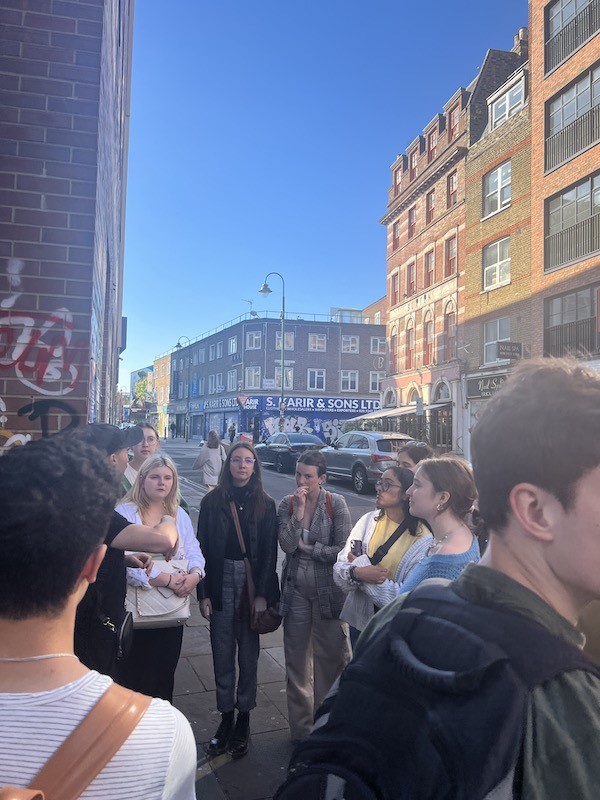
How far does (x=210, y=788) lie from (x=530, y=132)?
23.7 metres

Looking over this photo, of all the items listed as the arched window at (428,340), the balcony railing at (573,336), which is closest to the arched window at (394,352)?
the arched window at (428,340)

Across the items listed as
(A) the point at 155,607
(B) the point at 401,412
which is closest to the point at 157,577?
(A) the point at 155,607

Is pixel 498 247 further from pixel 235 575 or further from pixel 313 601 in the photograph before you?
pixel 235 575

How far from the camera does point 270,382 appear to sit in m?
47.6

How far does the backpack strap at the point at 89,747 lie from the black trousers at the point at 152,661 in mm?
2439

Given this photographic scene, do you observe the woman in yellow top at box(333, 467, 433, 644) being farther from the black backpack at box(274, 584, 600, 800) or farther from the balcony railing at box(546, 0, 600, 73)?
the balcony railing at box(546, 0, 600, 73)

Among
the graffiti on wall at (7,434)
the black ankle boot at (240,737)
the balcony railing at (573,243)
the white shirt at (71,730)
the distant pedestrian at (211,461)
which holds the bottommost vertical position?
the black ankle boot at (240,737)

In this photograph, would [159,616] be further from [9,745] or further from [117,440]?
[9,745]

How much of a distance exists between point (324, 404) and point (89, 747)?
46836 mm

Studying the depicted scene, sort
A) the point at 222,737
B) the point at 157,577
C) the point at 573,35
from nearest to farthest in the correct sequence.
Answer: the point at 157,577 → the point at 222,737 → the point at 573,35

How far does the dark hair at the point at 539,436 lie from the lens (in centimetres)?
99

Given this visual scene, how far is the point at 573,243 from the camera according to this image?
61.6 ft

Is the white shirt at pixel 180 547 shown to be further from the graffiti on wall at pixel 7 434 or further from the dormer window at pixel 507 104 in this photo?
the dormer window at pixel 507 104

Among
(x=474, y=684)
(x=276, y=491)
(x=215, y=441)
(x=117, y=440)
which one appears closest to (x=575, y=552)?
(x=474, y=684)
